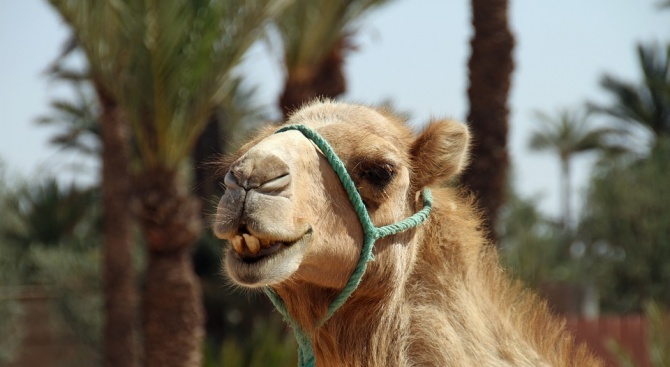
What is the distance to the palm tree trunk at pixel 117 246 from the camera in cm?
1661

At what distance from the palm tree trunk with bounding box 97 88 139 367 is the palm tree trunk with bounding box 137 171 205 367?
18.9 ft

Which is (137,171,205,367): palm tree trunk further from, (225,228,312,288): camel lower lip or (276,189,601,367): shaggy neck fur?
(225,228,312,288): camel lower lip

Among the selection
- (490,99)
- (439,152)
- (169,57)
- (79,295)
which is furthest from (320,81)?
(439,152)

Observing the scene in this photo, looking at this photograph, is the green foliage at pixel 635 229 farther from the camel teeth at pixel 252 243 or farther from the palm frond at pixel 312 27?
the camel teeth at pixel 252 243

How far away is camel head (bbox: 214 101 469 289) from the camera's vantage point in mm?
3100

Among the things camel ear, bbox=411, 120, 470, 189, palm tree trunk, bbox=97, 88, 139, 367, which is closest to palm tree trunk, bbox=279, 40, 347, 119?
palm tree trunk, bbox=97, 88, 139, 367

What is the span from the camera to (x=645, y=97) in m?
25.0

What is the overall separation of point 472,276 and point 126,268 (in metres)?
14.0

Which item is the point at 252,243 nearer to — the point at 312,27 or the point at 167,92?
the point at 167,92

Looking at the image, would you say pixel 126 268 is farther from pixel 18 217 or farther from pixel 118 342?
pixel 18 217

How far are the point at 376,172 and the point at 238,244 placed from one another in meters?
0.66

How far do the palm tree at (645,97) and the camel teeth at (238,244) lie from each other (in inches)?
860

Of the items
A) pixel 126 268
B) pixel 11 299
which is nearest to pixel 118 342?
pixel 126 268

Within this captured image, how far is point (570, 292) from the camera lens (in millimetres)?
21375
